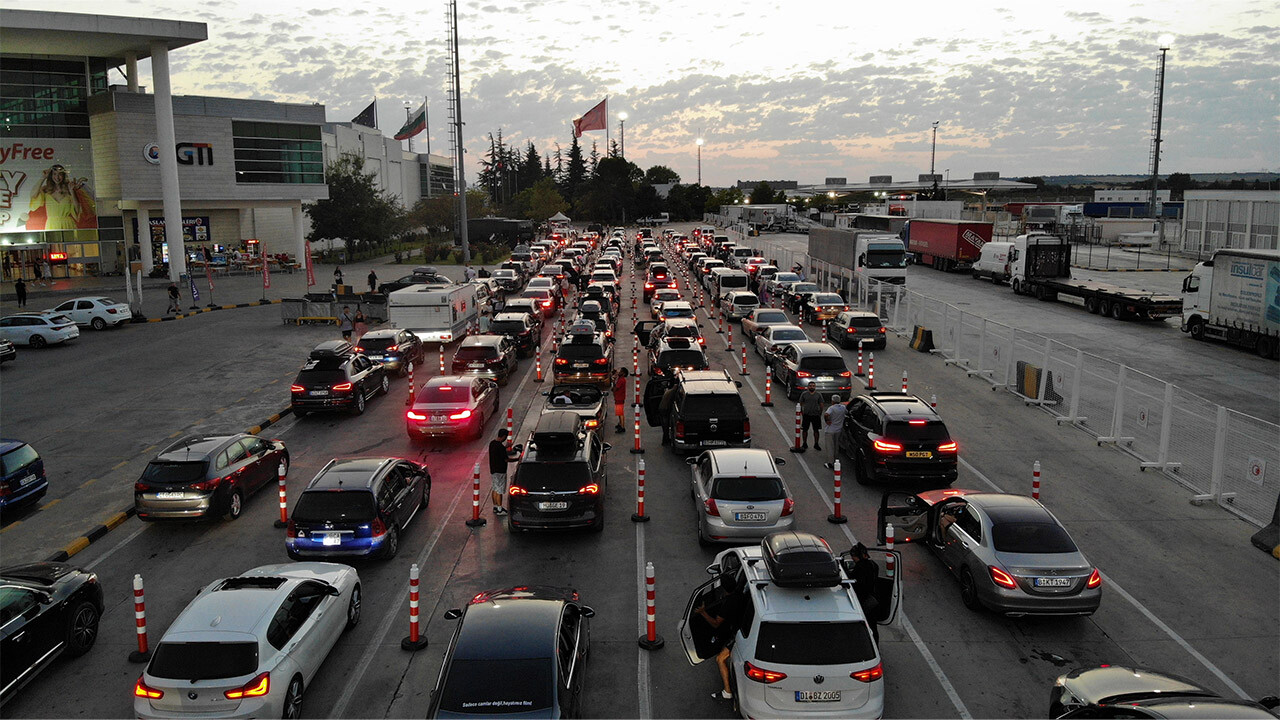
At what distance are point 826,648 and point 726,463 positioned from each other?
5.63 m

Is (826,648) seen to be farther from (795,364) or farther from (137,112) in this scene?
(137,112)

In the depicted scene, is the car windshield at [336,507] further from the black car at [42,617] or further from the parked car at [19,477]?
the parked car at [19,477]

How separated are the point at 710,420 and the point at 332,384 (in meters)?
10.3

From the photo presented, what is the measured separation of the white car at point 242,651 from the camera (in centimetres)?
792

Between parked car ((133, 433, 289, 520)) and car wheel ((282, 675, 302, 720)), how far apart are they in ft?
19.9

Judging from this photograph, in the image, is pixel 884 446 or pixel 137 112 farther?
pixel 137 112

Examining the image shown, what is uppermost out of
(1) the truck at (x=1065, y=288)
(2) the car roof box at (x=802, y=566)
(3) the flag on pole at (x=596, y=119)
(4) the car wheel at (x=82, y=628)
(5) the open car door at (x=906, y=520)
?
(3) the flag on pole at (x=596, y=119)

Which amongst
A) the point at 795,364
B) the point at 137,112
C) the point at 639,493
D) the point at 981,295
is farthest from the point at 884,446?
the point at 137,112

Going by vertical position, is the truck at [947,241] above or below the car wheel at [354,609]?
above

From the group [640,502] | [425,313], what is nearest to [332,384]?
[425,313]

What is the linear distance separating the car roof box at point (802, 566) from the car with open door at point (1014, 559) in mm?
3254

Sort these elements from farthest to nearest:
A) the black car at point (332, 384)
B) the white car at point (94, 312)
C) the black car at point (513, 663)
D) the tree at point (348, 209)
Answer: the tree at point (348, 209), the white car at point (94, 312), the black car at point (332, 384), the black car at point (513, 663)

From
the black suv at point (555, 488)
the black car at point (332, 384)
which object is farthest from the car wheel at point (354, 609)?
the black car at point (332, 384)

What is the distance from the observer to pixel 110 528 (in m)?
14.8
